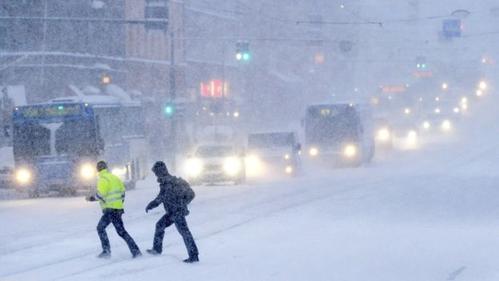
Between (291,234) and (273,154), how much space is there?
23.4 metres

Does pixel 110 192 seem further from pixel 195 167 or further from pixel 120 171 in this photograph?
pixel 195 167

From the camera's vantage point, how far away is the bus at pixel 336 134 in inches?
2052

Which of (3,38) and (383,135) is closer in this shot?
(3,38)

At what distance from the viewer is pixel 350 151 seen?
5203cm

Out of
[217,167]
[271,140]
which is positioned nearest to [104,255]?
[217,167]

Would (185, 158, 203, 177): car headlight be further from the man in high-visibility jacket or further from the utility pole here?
the utility pole

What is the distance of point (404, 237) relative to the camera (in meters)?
21.1

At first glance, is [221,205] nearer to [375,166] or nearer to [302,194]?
[302,194]

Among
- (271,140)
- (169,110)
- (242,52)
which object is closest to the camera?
(271,140)

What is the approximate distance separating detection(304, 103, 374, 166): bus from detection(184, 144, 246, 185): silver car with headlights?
1237 centimetres

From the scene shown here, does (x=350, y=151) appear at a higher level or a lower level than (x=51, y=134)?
lower

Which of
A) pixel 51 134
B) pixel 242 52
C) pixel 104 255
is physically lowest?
pixel 104 255

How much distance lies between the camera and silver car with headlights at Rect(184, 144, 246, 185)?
40.2 meters

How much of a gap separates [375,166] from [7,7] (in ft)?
79.1
